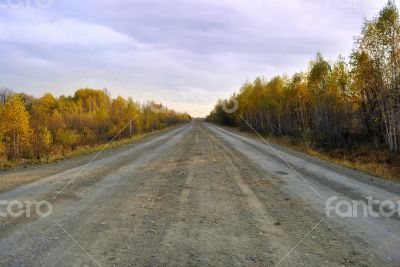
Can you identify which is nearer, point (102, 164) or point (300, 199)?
point (300, 199)

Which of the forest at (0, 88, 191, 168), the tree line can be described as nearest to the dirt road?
the forest at (0, 88, 191, 168)

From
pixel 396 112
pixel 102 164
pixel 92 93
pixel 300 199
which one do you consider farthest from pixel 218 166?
pixel 92 93

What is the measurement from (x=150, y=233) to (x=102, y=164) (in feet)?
29.1

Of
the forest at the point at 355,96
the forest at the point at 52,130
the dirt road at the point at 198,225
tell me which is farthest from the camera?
the forest at the point at 52,130

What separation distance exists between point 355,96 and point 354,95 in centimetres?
17

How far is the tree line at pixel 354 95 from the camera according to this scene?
26641mm

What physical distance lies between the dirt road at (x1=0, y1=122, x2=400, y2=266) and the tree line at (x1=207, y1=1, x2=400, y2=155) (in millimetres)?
18011

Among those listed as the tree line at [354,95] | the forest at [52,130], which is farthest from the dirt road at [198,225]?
the tree line at [354,95]

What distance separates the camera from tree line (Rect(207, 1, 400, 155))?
26641mm

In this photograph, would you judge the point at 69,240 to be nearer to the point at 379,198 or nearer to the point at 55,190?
the point at 55,190

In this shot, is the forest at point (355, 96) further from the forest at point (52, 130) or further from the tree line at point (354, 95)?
the forest at point (52, 130)

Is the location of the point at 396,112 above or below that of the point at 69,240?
above

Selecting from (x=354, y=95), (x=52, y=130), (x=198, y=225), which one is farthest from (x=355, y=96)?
(x=52, y=130)

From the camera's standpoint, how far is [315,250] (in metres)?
4.93
